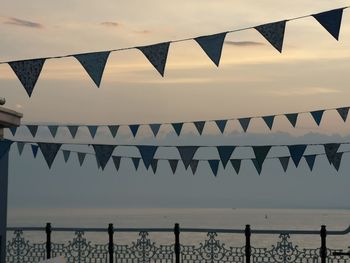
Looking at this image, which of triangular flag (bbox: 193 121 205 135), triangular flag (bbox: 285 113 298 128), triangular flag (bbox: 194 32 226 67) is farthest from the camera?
triangular flag (bbox: 193 121 205 135)

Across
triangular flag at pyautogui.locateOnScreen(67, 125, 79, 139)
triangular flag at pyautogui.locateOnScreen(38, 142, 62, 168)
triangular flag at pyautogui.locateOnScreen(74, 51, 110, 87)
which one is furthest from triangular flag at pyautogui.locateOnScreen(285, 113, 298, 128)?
triangular flag at pyautogui.locateOnScreen(74, 51, 110, 87)

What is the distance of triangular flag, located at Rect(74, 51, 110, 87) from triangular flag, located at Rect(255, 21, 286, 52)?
225 centimetres

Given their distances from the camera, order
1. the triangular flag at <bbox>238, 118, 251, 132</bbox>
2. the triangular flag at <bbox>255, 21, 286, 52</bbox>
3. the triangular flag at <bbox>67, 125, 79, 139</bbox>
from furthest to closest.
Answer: the triangular flag at <bbox>67, 125, 79, 139</bbox>
the triangular flag at <bbox>238, 118, 251, 132</bbox>
the triangular flag at <bbox>255, 21, 286, 52</bbox>

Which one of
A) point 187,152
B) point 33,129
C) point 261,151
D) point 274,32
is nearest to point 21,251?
point 33,129

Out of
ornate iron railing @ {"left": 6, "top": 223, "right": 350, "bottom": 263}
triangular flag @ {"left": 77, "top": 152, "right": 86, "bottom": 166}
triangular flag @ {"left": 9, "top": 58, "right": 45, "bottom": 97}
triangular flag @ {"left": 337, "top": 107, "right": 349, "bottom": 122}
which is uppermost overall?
triangular flag @ {"left": 337, "top": 107, "right": 349, "bottom": 122}

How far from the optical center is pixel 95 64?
462 inches

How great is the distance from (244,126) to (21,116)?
6117 mm

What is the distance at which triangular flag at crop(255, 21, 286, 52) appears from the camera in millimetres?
11344

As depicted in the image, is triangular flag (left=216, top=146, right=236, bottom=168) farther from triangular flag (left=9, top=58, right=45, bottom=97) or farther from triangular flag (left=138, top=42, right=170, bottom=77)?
triangular flag (left=9, top=58, right=45, bottom=97)

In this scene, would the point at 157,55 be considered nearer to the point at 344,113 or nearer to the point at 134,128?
the point at 344,113

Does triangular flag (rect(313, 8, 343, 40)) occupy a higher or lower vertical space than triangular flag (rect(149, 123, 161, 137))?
lower

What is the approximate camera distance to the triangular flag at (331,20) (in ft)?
36.2

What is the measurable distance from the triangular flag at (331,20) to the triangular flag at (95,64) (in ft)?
10.0

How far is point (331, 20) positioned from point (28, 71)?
14.3 ft
